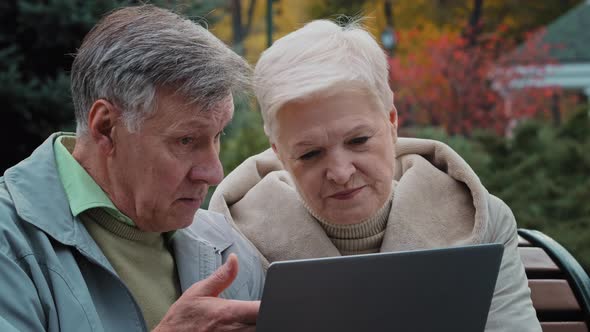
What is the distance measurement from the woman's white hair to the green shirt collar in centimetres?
57

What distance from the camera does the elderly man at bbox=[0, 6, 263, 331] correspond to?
213 cm

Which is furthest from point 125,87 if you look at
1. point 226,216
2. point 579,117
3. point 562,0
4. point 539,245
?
point 562,0

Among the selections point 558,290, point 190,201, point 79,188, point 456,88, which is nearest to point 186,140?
point 190,201

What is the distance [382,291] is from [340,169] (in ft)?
2.02

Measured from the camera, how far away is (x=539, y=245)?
10.7ft

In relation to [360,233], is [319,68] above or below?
above

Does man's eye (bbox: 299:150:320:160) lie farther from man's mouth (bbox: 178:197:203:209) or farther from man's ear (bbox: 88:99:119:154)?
man's ear (bbox: 88:99:119:154)

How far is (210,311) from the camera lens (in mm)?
2070

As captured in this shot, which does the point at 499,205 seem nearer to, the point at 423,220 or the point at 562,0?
the point at 423,220

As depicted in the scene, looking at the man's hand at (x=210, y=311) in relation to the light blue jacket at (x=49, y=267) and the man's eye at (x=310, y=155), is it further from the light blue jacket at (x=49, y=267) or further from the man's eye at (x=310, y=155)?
the man's eye at (x=310, y=155)

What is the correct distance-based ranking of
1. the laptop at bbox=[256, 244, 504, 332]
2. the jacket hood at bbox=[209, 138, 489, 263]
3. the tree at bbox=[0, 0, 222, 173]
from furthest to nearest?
the tree at bbox=[0, 0, 222, 173]
the jacket hood at bbox=[209, 138, 489, 263]
the laptop at bbox=[256, 244, 504, 332]

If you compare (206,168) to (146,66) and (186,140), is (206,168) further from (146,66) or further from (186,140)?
(146,66)

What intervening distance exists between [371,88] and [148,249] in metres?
0.82

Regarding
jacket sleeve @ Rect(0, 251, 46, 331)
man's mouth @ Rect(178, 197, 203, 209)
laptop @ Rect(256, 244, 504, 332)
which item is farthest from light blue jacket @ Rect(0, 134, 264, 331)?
laptop @ Rect(256, 244, 504, 332)
